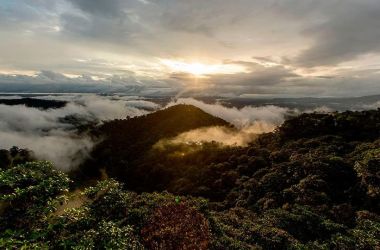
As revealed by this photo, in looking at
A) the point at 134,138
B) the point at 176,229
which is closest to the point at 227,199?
the point at 176,229

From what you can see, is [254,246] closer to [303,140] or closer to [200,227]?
[200,227]

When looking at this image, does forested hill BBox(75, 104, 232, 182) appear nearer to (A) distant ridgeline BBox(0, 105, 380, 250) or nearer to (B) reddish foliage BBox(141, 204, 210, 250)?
(A) distant ridgeline BBox(0, 105, 380, 250)

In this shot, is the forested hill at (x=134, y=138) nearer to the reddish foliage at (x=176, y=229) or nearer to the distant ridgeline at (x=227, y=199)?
the distant ridgeline at (x=227, y=199)

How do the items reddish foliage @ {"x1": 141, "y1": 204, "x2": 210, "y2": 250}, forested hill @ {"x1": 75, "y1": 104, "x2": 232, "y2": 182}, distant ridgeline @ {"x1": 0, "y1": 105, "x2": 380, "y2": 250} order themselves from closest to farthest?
distant ridgeline @ {"x1": 0, "y1": 105, "x2": 380, "y2": 250}
reddish foliage @ {"x1": 141, "y1": 204, "x2": 210, "y2": 250}
forested hill @ {"x1": 75, "y1": 104, "x2": 232, "y2": 182}

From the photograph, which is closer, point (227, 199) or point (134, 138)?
point (227, 199)

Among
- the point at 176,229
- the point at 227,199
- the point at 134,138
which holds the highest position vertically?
the point at 176,229

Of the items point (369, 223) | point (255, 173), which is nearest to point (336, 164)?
point (255, 173)

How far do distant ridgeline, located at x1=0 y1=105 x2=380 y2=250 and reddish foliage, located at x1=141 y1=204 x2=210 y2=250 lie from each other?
0.08m

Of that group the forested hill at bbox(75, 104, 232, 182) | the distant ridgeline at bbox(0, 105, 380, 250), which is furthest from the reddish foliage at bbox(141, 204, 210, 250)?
the forested hill at bbox(75, 104, 232, 182)

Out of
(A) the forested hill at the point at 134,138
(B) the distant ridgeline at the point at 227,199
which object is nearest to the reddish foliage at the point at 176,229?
(B) the distant ridgeline at the point at 227,199

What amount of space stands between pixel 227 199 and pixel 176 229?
3469 cm

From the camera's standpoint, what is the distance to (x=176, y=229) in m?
22.8

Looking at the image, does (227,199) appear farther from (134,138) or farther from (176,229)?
(134,138)

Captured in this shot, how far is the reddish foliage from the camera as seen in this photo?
21.6 metres
